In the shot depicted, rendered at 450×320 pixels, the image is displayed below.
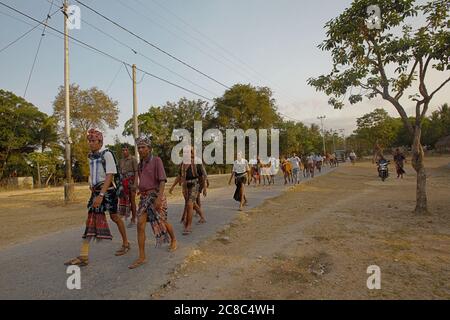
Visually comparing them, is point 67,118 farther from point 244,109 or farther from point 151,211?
point 244,109

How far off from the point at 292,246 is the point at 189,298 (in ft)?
8.66

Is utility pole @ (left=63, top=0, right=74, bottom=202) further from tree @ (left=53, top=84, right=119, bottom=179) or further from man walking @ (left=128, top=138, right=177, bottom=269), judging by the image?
tree @ (left=53, top=84, right=119, bottom=179)

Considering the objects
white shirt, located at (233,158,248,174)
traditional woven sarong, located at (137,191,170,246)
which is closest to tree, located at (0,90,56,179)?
white shirt, located at (233,158,248,174)

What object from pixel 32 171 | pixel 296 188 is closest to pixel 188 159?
pixel 296 188

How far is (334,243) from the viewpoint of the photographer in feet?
20.5

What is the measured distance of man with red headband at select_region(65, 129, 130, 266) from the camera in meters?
4.93

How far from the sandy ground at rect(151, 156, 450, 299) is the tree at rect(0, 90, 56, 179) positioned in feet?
96.1

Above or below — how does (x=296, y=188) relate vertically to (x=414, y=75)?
below

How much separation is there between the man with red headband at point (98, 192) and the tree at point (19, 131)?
1191 inches

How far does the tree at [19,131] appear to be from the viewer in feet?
102

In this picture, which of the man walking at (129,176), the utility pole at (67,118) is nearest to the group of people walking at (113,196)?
the man walking at (129,176)

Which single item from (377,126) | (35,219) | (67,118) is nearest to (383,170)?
(67,118)
